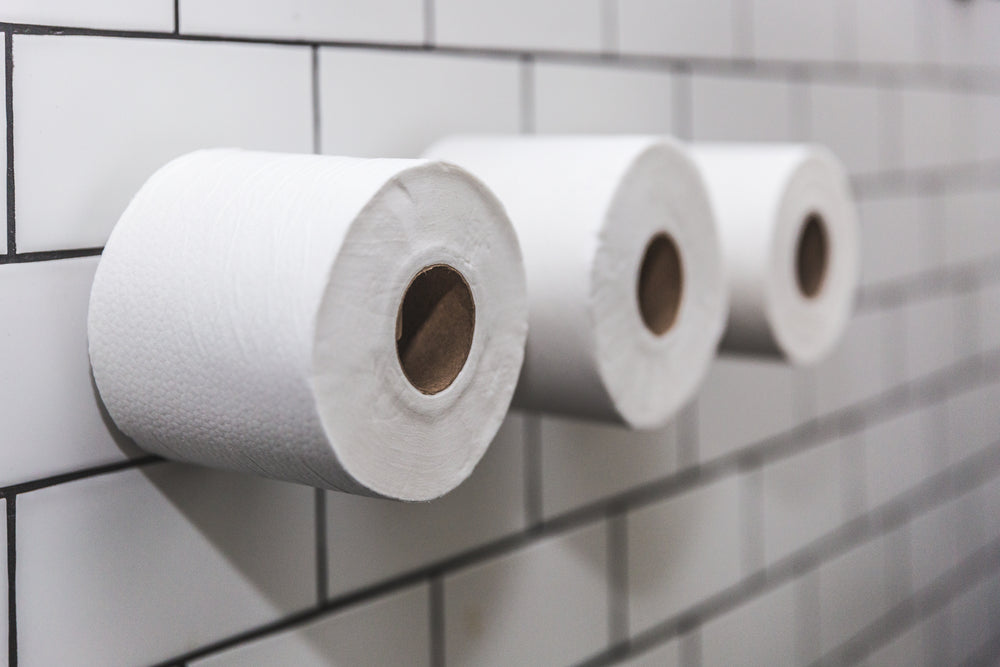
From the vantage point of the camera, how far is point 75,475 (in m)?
0.45

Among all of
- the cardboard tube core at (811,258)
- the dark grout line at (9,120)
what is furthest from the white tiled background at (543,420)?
the cardboard tube core at (811,258)

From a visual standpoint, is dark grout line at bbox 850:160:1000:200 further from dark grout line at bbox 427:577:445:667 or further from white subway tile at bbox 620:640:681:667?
dark grout line at bbox 427:577:445:667

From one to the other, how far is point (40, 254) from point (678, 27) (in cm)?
50

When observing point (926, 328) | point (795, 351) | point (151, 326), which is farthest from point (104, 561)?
point (926, 328)

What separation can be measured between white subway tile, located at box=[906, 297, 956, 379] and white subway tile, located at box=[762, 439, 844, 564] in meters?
0.18

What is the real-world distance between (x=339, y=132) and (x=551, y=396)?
170 millimetres

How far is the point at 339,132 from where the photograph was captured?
0.56 meters

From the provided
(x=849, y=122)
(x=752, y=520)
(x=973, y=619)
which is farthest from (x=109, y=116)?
(x=973, y=619)

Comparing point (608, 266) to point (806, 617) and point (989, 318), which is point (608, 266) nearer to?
point (806, 617)

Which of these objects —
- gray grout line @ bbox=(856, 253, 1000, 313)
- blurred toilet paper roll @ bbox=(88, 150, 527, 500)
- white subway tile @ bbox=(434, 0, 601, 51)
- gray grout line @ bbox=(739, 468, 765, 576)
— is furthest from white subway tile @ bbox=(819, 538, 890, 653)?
blurred toilet paper roll @ bbox=(88, 150, 527, 500)

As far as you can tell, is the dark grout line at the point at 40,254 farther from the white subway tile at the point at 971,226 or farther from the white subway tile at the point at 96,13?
the white subway tile at the point at 971,226

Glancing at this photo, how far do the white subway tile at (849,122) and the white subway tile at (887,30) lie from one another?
0.04m

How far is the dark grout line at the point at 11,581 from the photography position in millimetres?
436

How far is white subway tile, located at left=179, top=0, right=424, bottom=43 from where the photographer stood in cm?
50
